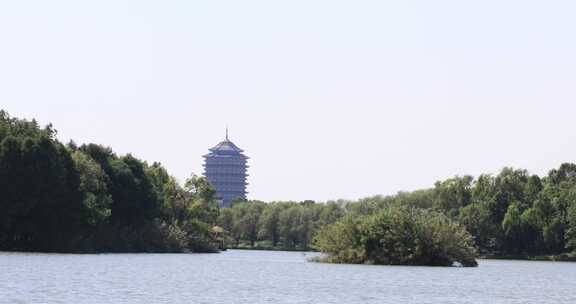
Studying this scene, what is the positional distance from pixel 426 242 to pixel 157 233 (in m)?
44.4

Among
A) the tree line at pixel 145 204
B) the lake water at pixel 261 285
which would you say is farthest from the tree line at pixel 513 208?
the lake water at pixel 261 285

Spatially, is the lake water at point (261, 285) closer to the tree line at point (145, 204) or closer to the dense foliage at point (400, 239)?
the dense foliage at point (400, 239)

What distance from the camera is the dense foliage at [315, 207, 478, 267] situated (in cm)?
8269

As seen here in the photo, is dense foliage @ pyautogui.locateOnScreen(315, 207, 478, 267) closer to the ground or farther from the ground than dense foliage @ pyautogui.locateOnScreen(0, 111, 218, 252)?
closer to the ground

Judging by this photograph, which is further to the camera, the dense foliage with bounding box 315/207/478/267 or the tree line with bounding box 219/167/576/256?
the tree line with bounding box 219/167/576/256

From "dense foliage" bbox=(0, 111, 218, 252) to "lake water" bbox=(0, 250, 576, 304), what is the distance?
651 inches

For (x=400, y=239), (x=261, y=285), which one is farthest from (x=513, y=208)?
(x=261, y=285)

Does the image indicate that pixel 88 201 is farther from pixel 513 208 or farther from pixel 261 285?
pixel 513 208

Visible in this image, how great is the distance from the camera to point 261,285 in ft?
191

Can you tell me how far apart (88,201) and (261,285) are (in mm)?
41805

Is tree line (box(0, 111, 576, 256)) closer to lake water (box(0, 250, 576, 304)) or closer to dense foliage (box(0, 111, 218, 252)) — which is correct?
dense foliage (box(0, 111, 218, 252))

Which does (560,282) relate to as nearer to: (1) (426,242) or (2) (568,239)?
(1) (426,242)

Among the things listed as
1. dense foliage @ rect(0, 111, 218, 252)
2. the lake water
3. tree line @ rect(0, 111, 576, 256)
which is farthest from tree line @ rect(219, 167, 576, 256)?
the lake water

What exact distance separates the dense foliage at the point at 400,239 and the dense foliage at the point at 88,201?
2098cm
